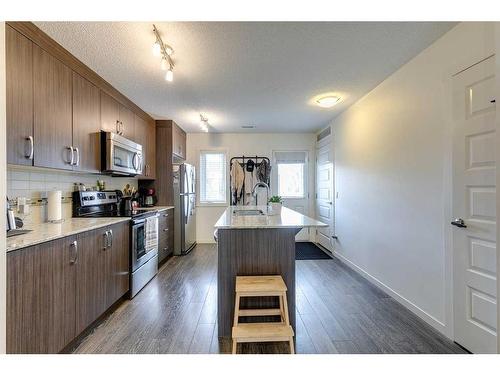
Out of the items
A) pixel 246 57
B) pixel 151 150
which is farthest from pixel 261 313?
pixel 151 150

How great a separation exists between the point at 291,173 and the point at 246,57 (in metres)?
3.49

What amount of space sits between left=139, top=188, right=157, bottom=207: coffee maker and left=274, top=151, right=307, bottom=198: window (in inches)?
103

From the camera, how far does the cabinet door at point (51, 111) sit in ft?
5.92

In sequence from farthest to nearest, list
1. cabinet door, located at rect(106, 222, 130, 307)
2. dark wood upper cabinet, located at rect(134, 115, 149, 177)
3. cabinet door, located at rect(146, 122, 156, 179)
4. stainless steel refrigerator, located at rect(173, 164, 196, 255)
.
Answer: stainless steel refrigerator, located at rect(173, 164, 196, 255) < cabinet door, located at rect(146, 122, 156, 179) < dark wood upper cabinet, located at rect(134, 115, 149, 177) < cabinet door, located at rect(106, 222, 130, 307)

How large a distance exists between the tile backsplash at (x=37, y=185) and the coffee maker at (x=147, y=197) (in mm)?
1248

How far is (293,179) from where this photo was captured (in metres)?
5.50

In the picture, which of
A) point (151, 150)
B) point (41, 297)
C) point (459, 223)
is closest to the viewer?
point (41, 297)

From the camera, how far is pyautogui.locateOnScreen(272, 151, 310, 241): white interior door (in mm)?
5453

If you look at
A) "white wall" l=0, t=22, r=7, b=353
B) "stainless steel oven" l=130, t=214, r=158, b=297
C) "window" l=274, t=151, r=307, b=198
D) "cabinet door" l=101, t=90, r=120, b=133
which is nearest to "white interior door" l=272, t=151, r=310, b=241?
"window" l=274, t=151, r=307, b=198

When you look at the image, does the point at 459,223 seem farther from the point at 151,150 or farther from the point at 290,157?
the point at 151,150

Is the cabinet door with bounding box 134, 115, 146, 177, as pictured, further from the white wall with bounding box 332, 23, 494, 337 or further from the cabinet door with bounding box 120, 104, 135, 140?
the white wall with bounding box 332, 23, 494, 337

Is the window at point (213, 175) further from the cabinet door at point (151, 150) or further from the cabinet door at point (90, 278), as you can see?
the cabinet door at point (90, 278)
